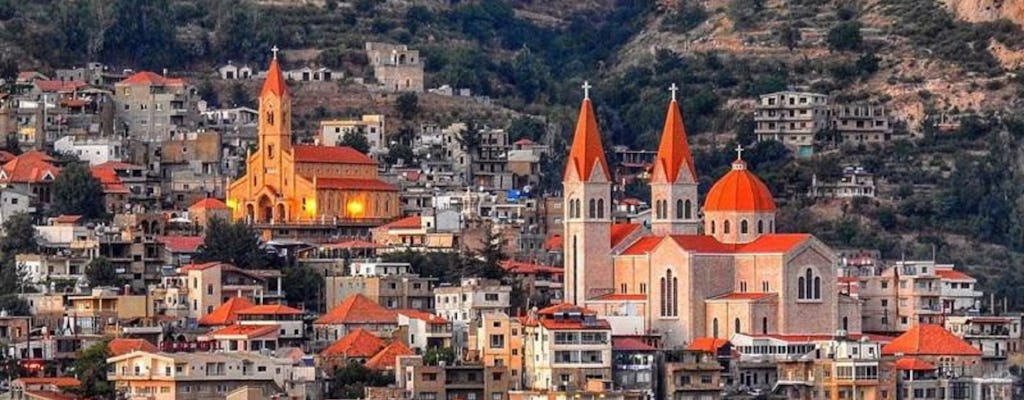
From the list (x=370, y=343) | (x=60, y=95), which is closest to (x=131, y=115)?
(x=60, y=95)

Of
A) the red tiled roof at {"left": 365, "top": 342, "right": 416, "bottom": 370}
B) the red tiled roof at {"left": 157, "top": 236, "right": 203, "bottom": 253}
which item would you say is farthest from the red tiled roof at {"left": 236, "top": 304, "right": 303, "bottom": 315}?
the red tiled roof at {"left": 157, "top": 236, "right": 203, "bottom": 253}

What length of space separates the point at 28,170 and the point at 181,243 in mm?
7705

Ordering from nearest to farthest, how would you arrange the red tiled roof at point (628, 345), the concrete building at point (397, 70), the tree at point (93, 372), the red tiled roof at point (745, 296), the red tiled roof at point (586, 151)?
1. the tree at point (93, 372)
2. the red tiled roof at point (628, 345)
3. the red tiled roof at point (745, 296)
4. the red tiled roof at point (586, 151)
5. the concrete building at point (397, 70)

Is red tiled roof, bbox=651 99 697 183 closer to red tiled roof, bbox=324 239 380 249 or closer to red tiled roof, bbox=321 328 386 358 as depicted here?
red tiled roof, bbox=324 239 380 249

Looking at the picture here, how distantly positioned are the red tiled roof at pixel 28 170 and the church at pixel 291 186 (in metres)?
4.88

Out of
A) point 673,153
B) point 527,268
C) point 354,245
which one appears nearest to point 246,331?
point 673,153

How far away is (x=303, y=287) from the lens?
124938 mm

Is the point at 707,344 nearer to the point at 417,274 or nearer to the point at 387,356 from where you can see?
the point at 387,356

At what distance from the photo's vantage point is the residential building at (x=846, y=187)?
475 ft

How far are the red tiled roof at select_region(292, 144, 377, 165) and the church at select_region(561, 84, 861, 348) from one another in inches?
506

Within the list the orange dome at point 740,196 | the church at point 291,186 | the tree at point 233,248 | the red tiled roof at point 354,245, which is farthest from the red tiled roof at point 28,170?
the orange dome at point 740,196

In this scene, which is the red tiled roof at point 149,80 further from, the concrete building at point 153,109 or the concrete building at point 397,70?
the concrete building at point 397,70

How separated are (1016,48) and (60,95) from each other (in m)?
31.8

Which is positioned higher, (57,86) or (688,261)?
(57,86)
